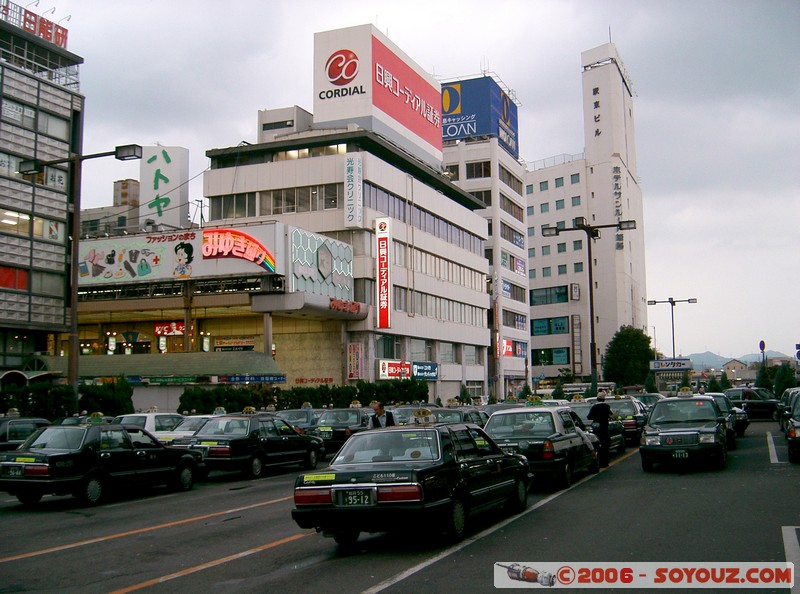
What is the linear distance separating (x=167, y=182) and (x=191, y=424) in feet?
138

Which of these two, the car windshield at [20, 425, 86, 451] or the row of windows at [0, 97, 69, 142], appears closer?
the car windshield at [20, 425, 86, 451]

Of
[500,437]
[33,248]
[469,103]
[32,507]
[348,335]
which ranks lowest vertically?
[32,507]

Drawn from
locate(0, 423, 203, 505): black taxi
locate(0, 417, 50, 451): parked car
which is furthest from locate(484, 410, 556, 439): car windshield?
locate(0, 417, 50, 451): parked car

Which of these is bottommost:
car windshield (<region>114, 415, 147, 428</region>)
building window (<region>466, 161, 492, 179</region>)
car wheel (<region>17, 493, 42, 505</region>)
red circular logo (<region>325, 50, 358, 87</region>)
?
car wheel (<region>17, 493, 42, 505</region>)

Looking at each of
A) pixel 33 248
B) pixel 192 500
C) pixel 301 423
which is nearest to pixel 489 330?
pixel 33 248

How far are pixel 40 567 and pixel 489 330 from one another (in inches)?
2663

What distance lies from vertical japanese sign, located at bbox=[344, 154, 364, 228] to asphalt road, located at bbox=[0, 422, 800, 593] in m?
37.0

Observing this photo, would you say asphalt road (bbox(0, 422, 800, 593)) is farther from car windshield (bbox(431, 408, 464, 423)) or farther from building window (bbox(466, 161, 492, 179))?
building window (bbox(466, 161, 492, 179))

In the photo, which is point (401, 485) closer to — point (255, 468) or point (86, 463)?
point (86, 463)

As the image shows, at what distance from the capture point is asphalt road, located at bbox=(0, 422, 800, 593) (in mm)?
8211

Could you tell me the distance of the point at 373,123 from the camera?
184 feet

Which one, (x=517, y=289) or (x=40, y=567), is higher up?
(x=517, y=289)

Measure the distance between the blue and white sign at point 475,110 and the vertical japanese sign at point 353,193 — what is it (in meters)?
33.1

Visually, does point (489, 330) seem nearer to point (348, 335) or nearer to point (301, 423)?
point (348, 335)
